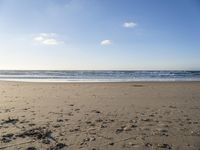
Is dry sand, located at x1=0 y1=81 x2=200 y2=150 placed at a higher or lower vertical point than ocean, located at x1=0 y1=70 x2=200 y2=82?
higher

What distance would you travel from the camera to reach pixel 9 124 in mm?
5887

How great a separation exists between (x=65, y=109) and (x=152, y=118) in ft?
9.40

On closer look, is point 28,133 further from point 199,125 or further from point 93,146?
point 199,125

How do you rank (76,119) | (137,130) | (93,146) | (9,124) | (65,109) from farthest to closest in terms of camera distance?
1. (65,109)
2. (76,119)
3. (9,124)
4. (137,130)
5. (93,146)

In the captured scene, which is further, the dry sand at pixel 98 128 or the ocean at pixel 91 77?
the ocean at pixel 91 77

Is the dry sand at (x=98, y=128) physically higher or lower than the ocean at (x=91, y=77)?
higher

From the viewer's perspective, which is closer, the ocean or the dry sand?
the dry sand

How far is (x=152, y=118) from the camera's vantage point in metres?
6.78

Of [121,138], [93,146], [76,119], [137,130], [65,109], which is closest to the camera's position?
[93,146]

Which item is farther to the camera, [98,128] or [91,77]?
[91,77]

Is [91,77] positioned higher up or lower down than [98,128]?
lower down

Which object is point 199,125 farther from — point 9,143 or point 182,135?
point 9,143

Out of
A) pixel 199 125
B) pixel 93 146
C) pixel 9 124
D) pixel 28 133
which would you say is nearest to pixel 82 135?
pixel 93 146

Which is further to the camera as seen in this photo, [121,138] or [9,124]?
[9,124]
